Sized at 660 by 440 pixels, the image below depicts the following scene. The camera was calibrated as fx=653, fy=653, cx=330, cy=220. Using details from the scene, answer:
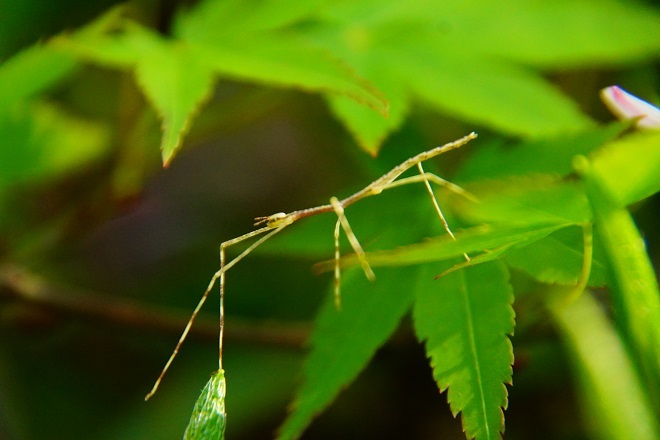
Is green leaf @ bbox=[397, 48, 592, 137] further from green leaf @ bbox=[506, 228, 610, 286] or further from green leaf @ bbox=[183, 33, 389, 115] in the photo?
green leaf @ bbox=[506, 228, 610, 286]

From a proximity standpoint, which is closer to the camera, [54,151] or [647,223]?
[54,151]

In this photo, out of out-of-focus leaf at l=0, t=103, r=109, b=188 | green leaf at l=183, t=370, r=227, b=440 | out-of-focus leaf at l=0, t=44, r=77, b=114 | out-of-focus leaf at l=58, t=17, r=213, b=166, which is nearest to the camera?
green leaf at l=183, t=370, r=227, b=440

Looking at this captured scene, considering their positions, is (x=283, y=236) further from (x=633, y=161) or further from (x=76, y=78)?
Answer: (x=76, y=78)

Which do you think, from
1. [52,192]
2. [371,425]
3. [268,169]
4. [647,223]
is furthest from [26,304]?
[647,223]

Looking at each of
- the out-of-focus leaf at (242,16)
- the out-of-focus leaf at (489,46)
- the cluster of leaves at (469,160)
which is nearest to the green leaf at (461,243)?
the cluster of leaves at (469,160)

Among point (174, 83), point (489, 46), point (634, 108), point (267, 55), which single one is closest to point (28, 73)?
point (174, 83)

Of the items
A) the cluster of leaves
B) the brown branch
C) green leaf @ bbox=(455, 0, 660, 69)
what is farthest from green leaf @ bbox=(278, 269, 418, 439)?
green leaf @ bbox=(455, 0, 660, 69)
